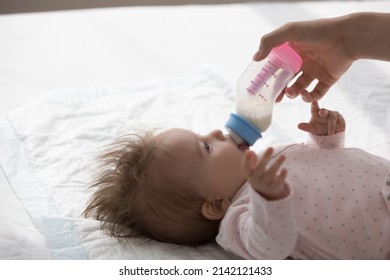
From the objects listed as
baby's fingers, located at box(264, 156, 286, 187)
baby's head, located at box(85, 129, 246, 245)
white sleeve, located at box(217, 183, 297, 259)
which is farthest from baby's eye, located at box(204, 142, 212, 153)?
baby's fingers, located at box(264, 156, 286, 187)

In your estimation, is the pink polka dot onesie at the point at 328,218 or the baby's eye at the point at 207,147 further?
the baby's eye at the point at 207,147

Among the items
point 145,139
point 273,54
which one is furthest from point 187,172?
point 273,54

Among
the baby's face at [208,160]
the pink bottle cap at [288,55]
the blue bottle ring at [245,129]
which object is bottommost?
the baby's face at [208,160]

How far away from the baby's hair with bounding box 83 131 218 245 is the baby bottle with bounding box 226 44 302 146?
0.45 feet

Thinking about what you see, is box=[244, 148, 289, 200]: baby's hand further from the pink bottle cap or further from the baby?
the pink bottle cap

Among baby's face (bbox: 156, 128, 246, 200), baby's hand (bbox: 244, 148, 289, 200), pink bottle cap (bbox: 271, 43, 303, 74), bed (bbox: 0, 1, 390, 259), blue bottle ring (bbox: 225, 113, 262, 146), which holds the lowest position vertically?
bed (bbox: 0, 1, 390, 259)

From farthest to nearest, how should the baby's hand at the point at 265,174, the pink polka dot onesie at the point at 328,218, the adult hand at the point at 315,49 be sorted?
the adult hand at the point at 315,49 → the pink polka dot onesie at the point at 328,218 → the baby's hand at the point at 265,174

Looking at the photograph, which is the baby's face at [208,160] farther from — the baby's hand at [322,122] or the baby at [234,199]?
the baby's hand at [322,122]

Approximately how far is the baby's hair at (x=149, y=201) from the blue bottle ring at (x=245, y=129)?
0.43ft

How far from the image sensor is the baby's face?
1.08m

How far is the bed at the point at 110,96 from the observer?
1.12m

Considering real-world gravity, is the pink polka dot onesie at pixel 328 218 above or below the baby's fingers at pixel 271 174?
below

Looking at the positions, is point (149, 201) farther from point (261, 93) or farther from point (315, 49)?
point (315, 49)

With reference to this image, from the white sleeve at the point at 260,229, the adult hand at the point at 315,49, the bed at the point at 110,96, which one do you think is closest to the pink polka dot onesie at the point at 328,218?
the white sleeve at the point at 260,229
